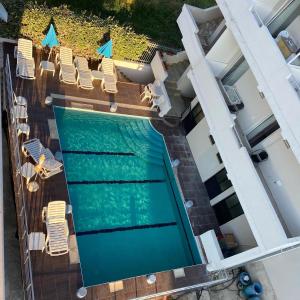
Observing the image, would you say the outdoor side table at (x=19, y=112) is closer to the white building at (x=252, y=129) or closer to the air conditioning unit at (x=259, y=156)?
the white building at (x=252, y=129)

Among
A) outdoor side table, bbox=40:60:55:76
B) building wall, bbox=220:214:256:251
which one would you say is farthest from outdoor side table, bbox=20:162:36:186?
building wall, bbox=220:214:256:251

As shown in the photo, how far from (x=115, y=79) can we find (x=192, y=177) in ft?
22.5

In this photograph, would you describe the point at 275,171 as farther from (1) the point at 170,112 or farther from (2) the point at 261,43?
(1) the point at 170,112

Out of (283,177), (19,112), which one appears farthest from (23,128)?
(283,177)

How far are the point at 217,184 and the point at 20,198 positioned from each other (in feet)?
31.9

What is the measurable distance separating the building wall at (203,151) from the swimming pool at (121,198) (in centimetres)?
174

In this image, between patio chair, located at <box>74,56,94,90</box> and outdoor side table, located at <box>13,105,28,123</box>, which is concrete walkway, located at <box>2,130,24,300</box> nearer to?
outdoor side table, located at <box>13,105,28,123</box>

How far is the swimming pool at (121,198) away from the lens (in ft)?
56.0

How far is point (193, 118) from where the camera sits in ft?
71.9

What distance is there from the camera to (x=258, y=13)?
1670 centimetres

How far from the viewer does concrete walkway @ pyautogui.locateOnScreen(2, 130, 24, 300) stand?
52.9ft

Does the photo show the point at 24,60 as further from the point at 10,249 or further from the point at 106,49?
the point at 10,249

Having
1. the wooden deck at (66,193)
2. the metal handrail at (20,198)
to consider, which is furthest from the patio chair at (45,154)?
the metal handrail at (20,198)

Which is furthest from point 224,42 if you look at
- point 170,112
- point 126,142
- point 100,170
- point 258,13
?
point 100,170
